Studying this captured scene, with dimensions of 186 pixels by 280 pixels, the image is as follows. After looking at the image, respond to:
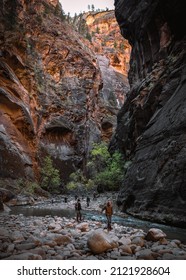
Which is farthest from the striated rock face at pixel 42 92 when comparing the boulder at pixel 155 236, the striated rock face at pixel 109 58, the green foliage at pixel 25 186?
the boulder at pixel 155 236

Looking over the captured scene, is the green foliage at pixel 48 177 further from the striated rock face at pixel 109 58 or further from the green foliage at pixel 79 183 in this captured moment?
the striated rock face at pixel 109 58

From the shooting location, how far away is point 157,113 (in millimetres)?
17969

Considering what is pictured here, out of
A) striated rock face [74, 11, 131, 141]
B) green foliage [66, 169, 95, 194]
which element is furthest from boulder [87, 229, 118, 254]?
striated rock face [74, 11, 131, 141]

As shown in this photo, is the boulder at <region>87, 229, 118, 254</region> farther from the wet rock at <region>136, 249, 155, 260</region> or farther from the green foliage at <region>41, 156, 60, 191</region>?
the green foliage at <region>41, 156, 60, 191</region>

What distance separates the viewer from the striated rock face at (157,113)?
38.3 feet

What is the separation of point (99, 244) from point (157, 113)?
44.9 ft

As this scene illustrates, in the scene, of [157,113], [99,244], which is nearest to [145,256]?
[99,244]

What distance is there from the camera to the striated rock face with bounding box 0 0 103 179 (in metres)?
32.1

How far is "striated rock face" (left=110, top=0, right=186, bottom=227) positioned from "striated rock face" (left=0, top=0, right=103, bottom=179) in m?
14.4

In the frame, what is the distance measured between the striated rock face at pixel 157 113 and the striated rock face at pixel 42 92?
14.4 m

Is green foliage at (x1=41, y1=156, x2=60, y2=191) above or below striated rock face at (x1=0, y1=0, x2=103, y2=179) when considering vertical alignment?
below

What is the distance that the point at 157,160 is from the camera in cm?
1385

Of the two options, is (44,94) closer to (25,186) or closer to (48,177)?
(48,177)
